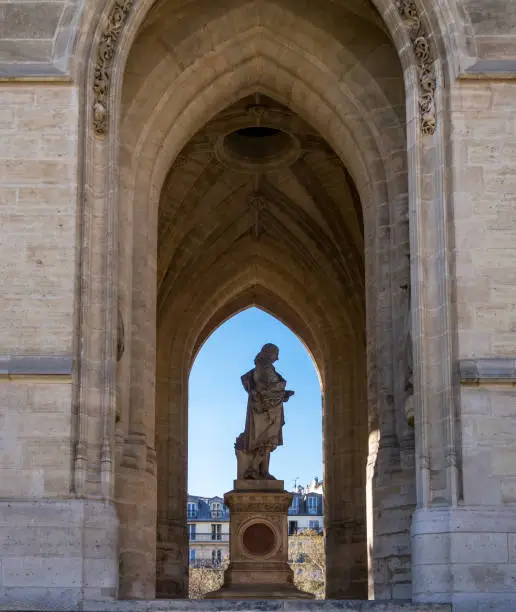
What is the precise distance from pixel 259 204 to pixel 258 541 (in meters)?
6.96

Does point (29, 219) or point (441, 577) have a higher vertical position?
point (29, 219)

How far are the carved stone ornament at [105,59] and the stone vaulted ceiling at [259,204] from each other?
7.17 m

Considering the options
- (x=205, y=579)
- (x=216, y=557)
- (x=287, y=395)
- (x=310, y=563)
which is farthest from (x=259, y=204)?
(x=216, y=557)

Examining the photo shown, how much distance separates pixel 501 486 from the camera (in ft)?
58.4

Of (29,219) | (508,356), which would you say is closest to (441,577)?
(508,356)

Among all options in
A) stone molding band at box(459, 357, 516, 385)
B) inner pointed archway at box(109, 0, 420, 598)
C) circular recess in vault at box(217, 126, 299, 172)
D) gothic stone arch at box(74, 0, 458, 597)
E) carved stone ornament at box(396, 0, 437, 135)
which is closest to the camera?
stone molding band at box(459, 357, 516, 385)

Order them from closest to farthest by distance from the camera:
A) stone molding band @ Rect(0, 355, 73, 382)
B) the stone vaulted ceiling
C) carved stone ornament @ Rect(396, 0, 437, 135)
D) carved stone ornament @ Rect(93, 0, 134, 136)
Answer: stone molding band @ Rect(0, 355, 73, 382), carved stone ornament @ Rect(93, 0, 134, 136), carved stone ornament @ Rect(396, 0, 437, 135), the stone vaulted ceiling

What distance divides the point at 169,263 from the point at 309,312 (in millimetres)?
3497

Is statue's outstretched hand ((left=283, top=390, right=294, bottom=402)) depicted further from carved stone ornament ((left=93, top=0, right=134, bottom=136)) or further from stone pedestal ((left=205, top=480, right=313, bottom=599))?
carved stone ornament ((left=93, top=0, right=134, bottom=136))

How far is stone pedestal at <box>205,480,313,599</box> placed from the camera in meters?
26.7

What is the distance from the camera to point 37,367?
18.0 m

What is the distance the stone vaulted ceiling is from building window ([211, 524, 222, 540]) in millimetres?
44268

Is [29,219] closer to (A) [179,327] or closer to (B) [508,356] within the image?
(B) [508,356]

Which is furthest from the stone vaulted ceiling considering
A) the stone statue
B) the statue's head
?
the stone statue
